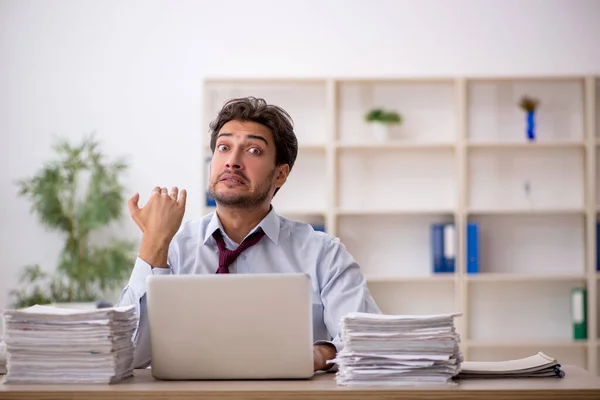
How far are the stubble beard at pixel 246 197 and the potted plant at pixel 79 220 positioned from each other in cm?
275

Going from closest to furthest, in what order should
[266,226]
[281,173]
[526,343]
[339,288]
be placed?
[339,288]
[266,226]
[281,173]
[526,343]

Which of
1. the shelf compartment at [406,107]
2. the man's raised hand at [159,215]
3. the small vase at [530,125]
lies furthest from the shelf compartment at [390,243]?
the man's raised hand at [159,215]

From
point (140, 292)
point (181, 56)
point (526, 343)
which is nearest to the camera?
point (140, 292)

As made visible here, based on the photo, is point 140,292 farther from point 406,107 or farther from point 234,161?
point 406,107

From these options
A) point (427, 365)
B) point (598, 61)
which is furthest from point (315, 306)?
point (598, 61)

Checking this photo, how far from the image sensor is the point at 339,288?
2428 millimetres

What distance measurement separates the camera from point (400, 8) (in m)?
5.51

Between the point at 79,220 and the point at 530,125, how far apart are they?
110 inches

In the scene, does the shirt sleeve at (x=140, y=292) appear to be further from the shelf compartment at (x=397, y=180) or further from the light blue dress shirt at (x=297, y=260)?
the shelf compartment at (x=397, y=180)

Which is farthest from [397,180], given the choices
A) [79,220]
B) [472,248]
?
[79,220]

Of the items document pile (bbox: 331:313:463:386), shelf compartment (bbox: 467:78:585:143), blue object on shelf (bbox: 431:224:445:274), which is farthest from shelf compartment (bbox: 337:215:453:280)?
document pile (bbox: 331:313:463:386)

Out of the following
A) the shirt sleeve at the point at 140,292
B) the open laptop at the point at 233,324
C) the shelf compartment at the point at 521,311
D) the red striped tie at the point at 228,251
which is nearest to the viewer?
the open laptop at the point at 233,324

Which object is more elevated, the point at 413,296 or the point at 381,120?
the point at 381,120

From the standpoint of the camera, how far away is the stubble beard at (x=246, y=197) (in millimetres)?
2459
